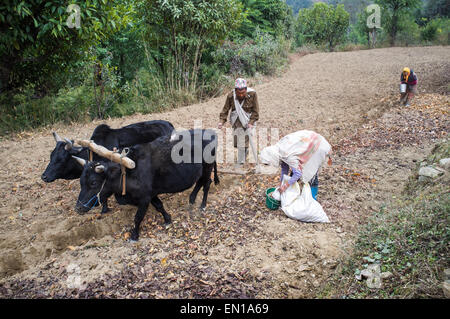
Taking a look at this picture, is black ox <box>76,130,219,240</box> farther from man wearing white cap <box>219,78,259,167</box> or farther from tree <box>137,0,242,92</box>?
tree <box>137,0,242,92</box>

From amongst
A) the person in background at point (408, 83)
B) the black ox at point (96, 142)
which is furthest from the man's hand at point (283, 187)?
the person in background at point (408, 83)

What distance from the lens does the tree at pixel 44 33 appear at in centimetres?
499

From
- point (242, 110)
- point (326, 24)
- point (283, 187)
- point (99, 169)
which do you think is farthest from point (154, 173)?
point (326, 24)

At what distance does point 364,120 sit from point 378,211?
521 cm

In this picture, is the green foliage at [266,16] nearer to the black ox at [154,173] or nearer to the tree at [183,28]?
the tree at [183,28]

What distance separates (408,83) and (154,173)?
27.0 ft

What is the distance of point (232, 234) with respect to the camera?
448 cm

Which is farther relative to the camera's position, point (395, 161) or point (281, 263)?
point (395, 161)

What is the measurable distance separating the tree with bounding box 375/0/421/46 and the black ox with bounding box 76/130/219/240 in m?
26.1

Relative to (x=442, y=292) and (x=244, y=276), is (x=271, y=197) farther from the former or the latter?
(x=442, y=292)

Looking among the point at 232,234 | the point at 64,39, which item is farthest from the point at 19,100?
the point at 232,234

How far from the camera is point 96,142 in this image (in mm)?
5262

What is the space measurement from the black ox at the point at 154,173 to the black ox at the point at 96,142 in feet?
2.47

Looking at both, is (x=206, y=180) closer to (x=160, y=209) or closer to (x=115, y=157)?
(x=160, y=209)
